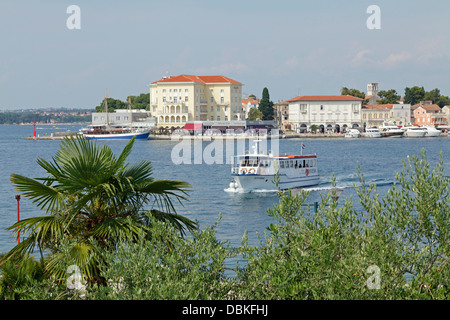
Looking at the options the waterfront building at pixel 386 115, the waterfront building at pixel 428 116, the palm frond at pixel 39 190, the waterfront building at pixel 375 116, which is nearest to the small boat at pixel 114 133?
the waterfront building at pixel 375 116

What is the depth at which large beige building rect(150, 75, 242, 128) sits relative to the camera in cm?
12565

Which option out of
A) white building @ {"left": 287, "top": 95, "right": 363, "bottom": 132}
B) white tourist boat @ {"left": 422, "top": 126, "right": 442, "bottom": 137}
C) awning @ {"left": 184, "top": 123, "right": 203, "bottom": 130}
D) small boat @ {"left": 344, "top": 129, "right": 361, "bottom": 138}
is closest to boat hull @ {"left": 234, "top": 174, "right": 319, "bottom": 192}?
awning @ {"left": 184, "top": 123, "right": 203, "bottom": 130}

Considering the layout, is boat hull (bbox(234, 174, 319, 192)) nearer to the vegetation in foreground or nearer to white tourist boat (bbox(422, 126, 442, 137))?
the vegetation in foreground

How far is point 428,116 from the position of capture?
14175 centimetres

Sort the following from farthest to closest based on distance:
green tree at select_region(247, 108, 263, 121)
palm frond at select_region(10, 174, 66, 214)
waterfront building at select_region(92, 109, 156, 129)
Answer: waterfront building at select_region(92, 109, 156, 129) → green tree at select_region(247, 108, 263, 121) → palm frond at select_region(10, 174, 66, 214)

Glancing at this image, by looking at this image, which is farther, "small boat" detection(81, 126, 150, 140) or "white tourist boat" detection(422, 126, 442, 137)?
Answer: "white tourist boat" detection(422, 126, 442, 137)

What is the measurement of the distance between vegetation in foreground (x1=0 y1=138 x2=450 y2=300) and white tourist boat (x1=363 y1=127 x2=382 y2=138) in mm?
121268

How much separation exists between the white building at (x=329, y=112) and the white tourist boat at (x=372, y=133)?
6.19 m

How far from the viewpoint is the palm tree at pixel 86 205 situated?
7.50 metres

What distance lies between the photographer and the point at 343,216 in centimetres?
781

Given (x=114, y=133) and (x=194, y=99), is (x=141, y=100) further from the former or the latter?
(x=194, y=99)

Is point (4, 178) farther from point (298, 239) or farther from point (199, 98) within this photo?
point (199, 98)

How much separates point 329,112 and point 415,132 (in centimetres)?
1890
